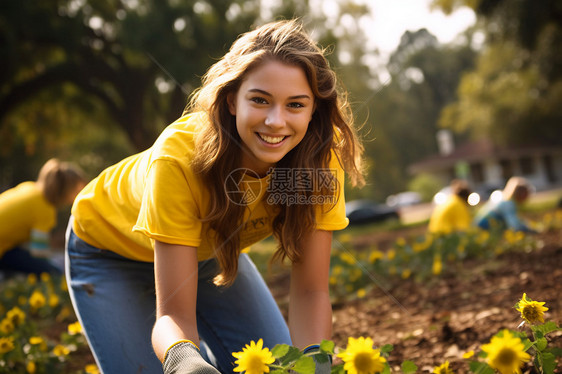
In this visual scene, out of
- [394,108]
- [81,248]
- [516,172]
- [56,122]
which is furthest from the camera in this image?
[394,108]

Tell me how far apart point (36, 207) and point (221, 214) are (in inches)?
127

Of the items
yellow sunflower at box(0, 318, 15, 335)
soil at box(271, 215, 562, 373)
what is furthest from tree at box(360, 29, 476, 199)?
yellow sunflower at box(0, 318, 15, 335)

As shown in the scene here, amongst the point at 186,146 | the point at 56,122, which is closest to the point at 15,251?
the point at 186,146

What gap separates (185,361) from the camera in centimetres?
136

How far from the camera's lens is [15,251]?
4.52m

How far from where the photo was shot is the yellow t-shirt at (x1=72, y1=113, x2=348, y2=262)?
1.56m

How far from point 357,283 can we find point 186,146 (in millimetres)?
2881

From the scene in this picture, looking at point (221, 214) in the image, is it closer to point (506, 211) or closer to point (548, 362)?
point (548, 362)

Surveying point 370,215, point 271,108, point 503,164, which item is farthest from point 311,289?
point 503,164

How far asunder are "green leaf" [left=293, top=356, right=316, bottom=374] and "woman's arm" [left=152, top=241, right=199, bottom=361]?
0.40 metres

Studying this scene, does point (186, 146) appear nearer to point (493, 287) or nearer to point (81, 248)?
point (81, 248)

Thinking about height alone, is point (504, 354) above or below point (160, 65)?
below

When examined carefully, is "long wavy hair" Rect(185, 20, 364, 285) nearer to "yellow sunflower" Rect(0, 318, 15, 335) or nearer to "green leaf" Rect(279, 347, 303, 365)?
"green leaf" Rect(279, 347, 303, 365)

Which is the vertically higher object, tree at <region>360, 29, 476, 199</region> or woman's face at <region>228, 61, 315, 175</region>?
tree at <region>360, 29, 476, 199</region>
